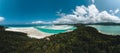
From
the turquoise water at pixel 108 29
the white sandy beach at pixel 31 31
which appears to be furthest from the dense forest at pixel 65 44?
the white sandy beach at pixel 31 31

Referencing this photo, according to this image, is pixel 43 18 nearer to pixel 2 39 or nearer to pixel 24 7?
pixel 24 7

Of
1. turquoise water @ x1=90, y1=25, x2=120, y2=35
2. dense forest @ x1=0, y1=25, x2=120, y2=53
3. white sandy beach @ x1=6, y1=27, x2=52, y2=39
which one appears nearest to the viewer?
dense forest @ x1=0, y1=25, x2=120, y2=53

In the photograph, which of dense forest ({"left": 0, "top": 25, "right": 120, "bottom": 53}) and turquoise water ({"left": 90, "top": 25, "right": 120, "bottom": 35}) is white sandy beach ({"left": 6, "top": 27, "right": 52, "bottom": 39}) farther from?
turquoise water ({"left": 90, "top": 25, "right": 120, "bottom": 35})

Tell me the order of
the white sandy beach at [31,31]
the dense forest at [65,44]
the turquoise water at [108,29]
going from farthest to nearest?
the white sandy beach at [31,31] < the turquoise water at [108,29] < the dense forest at [65,44]

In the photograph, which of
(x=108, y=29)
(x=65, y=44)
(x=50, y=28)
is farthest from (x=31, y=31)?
(x=108, y=29)

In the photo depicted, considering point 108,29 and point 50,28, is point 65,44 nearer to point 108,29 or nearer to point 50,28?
point 50,28

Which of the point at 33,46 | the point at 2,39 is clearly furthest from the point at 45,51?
the point at 2,39

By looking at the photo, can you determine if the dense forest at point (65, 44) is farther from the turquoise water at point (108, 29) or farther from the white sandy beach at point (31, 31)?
the white sandy beach at point (31, 31)

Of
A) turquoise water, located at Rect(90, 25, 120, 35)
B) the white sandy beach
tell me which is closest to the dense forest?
turquoise water, located at Rect(90, 25, 120, 35)
